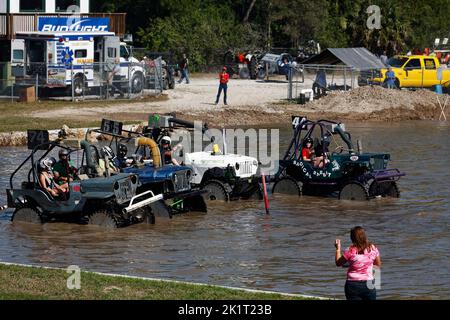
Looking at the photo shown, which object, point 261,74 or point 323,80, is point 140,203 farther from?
point 261,74

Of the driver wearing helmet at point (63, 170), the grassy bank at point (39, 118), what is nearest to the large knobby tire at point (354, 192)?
the driver wearing helmet at point (63, 170)

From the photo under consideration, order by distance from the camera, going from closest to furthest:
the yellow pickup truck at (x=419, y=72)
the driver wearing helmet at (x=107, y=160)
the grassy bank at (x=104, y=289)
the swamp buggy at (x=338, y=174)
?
the grassy bank at (x=104, y=289) < the driver wearing helmet at (x=107, y=160) < the swamp buggy at (x=338, y=174) < the yellow pickup truck at (x=419, y=72)

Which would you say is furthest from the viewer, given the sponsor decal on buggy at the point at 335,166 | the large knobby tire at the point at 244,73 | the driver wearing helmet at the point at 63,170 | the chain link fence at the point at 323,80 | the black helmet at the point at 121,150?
the large knobby tire at the point at 244,73

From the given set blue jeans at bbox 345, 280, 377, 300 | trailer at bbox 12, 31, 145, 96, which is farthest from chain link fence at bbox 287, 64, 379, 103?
blue jeans at bbox 345, 280, 377, 300

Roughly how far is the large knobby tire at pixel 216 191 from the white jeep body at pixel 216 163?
0.87 feet

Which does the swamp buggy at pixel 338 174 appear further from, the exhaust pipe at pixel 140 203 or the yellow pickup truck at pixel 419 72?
the yellow pickup truck at pixel 419 72

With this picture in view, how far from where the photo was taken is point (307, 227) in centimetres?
2350

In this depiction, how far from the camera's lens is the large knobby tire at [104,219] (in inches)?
886

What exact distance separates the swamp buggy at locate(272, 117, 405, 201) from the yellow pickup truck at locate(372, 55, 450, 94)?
27154mm

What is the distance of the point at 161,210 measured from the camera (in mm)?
23672

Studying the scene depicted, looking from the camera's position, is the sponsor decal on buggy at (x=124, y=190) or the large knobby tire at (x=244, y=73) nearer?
the sponsor decal on buggy at (x=124, y=190)

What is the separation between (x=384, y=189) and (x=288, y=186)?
7.27 ft

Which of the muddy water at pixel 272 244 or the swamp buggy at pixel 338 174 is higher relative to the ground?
the swamp buggy at pixel 338 174
